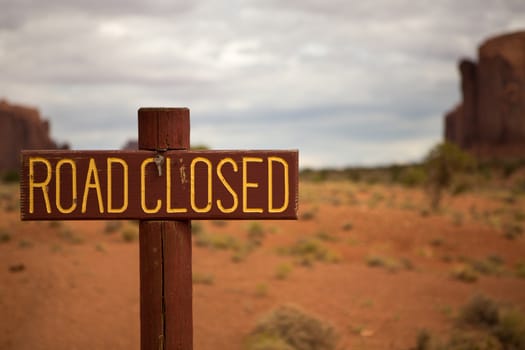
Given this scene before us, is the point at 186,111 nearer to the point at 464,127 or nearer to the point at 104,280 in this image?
the point at 104,280

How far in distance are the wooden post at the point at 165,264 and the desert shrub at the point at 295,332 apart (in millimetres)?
4739

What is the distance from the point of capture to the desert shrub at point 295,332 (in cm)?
787

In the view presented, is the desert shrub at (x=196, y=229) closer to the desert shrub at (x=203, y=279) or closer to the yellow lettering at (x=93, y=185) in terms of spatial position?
the desert shrub at (x=203, y=279)

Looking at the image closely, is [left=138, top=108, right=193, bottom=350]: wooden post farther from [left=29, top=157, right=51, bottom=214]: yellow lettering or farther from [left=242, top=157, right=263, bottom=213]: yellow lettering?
[left=29, top=157, right=51, bottom=214]: yellow lettering

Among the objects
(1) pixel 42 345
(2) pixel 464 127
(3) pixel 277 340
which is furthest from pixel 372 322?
(2) pixel 464 127

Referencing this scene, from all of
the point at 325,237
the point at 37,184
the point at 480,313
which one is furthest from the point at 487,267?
the point at 37,184

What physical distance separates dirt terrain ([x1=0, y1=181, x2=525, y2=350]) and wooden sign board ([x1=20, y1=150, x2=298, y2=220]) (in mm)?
5130

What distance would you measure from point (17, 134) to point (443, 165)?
178 ft

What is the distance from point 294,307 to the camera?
8.57 meters

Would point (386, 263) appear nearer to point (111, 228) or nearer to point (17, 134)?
point (111, 228)

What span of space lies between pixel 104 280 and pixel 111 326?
221 cm

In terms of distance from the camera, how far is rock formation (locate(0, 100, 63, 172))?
6379 centimetres

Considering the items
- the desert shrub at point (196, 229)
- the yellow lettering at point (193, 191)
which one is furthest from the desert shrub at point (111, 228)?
the yellow lettering at point (193, 191)

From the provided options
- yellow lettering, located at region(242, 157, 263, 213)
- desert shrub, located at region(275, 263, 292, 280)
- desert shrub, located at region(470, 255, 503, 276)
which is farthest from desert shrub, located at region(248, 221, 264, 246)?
yellow lettering, located at region(242, 157, 263, 213)
